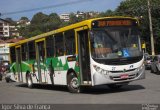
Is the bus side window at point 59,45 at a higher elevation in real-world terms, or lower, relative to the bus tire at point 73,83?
higher

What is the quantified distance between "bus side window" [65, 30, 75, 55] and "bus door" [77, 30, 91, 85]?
0.54 meters

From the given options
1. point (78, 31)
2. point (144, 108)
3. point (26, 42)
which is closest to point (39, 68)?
point (26, 42)

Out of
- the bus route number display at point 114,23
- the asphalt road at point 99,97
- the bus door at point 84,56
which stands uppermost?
the bus route number display at point 114,23

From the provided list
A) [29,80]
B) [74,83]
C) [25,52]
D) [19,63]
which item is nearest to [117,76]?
[74,83]

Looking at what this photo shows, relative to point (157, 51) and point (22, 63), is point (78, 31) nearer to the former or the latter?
point (22, 63)

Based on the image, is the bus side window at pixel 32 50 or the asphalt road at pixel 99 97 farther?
the bus side window at pixel 32 50

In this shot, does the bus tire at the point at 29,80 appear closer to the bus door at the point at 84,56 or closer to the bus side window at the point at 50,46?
the bus side window at the point at 50,46

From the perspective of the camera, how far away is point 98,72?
1748 cm

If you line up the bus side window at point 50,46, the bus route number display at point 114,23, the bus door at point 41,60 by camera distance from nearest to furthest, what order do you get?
1. the bus route number display at point 114,23
2. the bus side window at point 50,46
3. the bus door at point 41,60

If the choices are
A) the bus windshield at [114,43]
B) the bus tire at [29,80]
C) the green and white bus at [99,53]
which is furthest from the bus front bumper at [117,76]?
the bus tire at [29,80]

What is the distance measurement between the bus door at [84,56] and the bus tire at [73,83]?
73 cm

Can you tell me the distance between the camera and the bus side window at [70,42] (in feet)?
62.5

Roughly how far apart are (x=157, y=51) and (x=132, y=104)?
58.5 meters

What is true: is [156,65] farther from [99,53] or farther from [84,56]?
[99,53]
